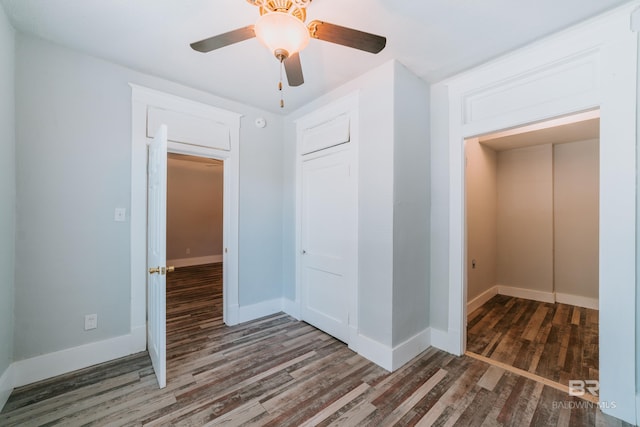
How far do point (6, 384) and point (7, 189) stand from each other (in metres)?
1.39

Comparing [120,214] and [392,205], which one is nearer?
[392,205]

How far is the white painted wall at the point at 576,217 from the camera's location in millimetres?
3541

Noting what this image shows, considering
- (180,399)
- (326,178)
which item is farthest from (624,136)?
(180,399)

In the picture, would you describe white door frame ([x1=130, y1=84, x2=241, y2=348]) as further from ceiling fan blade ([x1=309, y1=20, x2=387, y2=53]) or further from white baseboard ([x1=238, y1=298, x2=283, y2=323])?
ceiling fan blade ([x1=309, y1=20, x2=387, y2=53])

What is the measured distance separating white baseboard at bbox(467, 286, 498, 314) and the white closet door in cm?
198

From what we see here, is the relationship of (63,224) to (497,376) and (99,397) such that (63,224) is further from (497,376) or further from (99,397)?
A: (497,376)

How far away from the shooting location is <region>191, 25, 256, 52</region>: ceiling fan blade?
4.38 ft

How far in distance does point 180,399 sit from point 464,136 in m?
3.21

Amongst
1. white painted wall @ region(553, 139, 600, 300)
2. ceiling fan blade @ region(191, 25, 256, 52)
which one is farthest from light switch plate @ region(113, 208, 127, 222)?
white painted wall @ region(553, 139, 600, 300)

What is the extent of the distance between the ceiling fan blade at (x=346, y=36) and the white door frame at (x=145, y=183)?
1.96 meters

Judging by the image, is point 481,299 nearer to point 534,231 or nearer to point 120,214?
point 534,231

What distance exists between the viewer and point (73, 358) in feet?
6.86

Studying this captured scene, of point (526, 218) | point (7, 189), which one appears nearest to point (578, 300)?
point (526, 218)

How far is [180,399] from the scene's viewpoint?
1.80 metres
